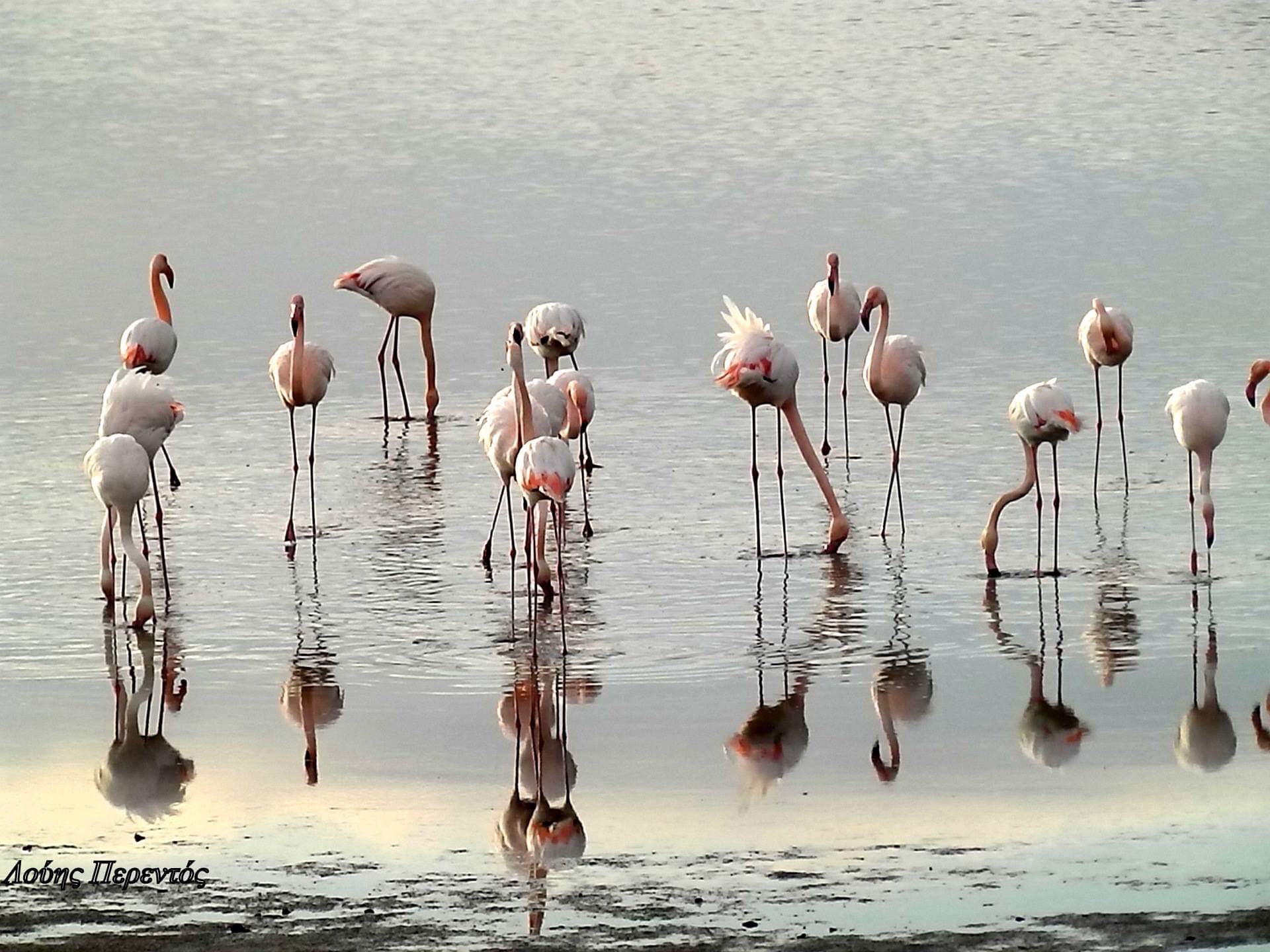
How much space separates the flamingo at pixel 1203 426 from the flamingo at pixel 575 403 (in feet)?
8.92

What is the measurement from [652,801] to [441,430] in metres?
6.62

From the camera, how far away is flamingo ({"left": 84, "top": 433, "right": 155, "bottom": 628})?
919 centimetres

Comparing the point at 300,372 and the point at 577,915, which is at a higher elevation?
the point at 300,372

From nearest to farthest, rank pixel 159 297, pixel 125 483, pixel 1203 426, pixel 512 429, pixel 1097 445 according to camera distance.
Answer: pixel 125 483
pixel 512 429
pixel 1203 426
pixel 1097 445
pixel 159 297

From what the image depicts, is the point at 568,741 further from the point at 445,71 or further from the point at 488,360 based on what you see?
the point at 445,71

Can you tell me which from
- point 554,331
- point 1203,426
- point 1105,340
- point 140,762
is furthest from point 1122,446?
point 140,762

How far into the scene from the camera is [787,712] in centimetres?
816

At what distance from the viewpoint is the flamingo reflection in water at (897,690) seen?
768cm

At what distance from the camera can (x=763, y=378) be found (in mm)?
10805

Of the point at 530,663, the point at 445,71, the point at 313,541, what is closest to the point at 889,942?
the point at 530,663

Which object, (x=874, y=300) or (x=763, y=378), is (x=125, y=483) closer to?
(x=763, y=378)

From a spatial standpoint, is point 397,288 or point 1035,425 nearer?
point 1035,425

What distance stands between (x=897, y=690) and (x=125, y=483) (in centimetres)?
314

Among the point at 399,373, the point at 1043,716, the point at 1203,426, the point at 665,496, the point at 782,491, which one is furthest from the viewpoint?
the point at 399,373
